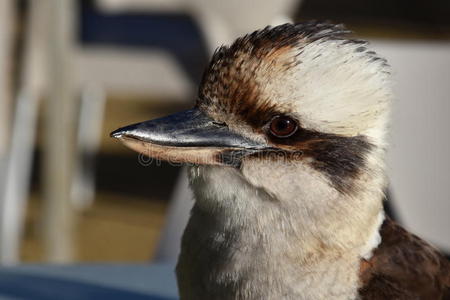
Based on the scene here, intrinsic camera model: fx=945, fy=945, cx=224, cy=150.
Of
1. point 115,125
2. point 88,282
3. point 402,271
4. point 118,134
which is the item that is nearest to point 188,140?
point 118,134

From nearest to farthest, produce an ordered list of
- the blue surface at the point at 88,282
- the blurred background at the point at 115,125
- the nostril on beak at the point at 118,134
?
the nostril on beak at the point at 118,134 → the blue surface at the point at 88,282 → the blurred background at the point at 115,125

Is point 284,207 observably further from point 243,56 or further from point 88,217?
point 88,217

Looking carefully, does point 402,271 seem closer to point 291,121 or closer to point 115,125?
point 291,121

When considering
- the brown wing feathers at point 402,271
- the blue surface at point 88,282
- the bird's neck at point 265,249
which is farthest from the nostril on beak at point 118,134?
the blue surface at point 88,282

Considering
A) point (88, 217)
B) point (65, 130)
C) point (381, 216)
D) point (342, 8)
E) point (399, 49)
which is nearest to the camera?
point (381, 216)

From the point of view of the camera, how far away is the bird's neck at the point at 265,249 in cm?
124

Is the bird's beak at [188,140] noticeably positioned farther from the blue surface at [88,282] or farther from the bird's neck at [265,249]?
the blue surface at [88,282]

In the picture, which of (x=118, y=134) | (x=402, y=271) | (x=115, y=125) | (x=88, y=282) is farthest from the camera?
(x=115, y=125)

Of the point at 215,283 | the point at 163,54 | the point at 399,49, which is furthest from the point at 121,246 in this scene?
the point at 215,283

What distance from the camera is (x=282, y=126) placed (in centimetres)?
123

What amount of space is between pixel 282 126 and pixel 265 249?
166mm

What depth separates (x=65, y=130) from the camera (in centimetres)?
314

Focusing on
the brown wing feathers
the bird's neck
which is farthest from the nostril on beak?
the brown wing feathers

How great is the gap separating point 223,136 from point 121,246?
2.87 m
